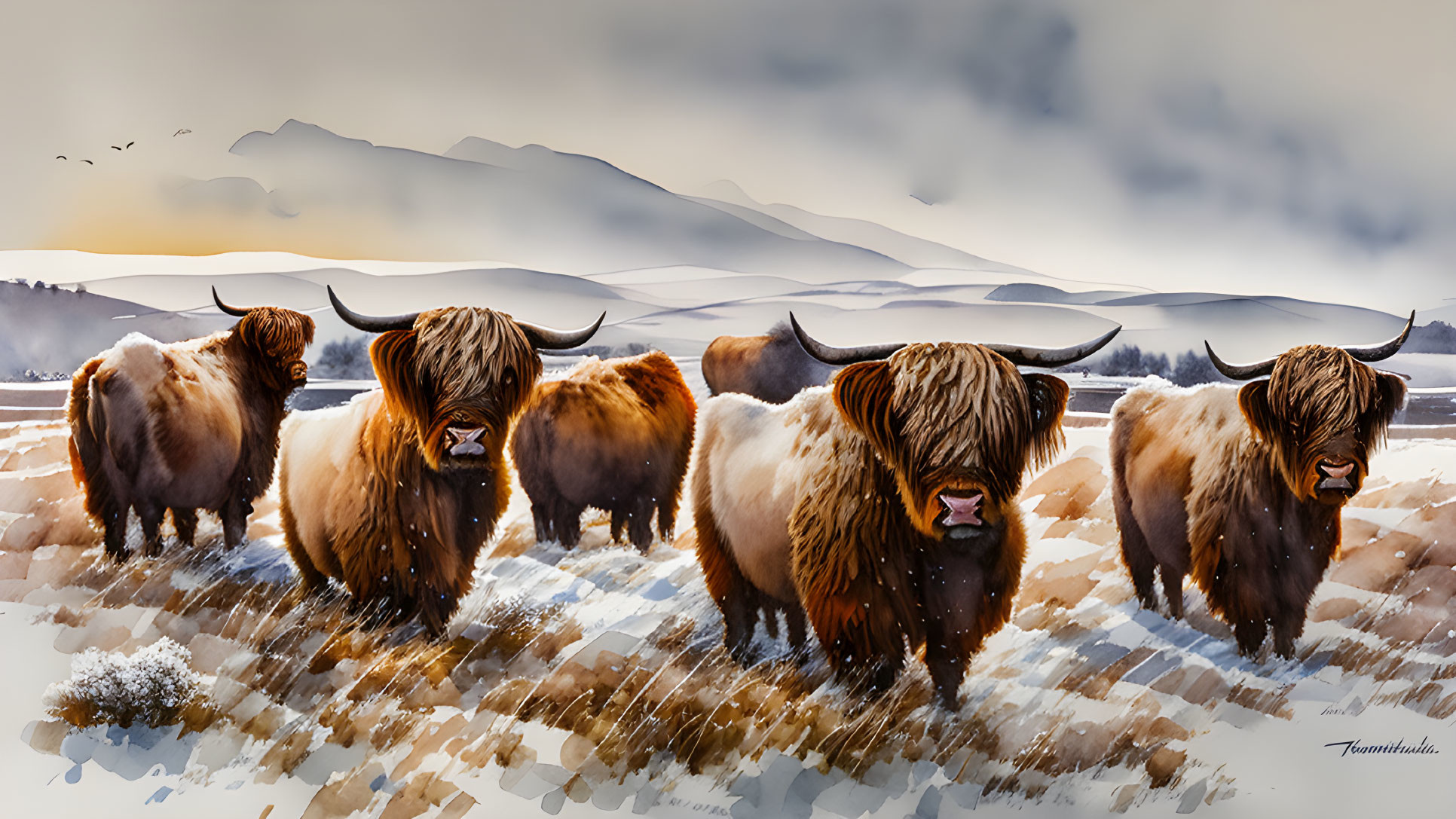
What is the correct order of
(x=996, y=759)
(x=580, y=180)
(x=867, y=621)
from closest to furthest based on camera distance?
(x=867, y=621)
(x=996, y=759)
(x=580, y=180)

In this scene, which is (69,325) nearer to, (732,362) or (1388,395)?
(732,362)

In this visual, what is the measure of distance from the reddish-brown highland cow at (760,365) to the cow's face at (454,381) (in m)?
0.62

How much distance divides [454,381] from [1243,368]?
2.50 metres

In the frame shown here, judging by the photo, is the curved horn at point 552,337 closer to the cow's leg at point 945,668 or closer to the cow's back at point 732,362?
the cow's back at point 732,362

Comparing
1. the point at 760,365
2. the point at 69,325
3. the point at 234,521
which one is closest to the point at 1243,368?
the point at 760,365

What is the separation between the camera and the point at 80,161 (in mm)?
2941

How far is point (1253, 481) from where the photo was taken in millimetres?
2705

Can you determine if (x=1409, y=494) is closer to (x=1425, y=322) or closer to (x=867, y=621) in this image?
(x=1425, y=322)

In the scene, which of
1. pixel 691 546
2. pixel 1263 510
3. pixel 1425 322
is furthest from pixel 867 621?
pixel 1425 322

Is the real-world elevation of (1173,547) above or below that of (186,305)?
below

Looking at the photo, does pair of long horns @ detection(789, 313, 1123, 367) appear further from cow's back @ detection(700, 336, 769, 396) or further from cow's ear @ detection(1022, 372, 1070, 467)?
cow's back @ detection(700, 336, 769, 396)

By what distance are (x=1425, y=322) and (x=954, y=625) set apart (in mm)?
2044

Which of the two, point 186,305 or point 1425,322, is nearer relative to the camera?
point 186,305

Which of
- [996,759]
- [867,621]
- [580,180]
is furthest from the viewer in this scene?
[580,180]
